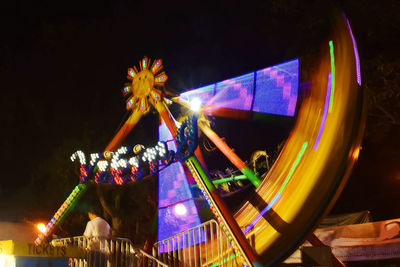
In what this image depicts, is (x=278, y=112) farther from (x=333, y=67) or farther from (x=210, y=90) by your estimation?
(x=333, y=67)

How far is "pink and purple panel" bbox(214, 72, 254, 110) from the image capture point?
12.3 m

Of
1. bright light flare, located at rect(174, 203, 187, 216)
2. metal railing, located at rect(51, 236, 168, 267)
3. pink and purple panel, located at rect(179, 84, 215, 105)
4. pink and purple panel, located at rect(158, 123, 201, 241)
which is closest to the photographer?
metal railing, located at rect(51, 236, 168, 267)

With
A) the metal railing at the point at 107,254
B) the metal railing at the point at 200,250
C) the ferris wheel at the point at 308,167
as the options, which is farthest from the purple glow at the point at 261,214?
the metal railing at the point at 107,254

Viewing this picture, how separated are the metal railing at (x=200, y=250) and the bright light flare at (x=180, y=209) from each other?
5.16 ft

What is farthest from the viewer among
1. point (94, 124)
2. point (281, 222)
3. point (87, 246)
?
point (94, 124)

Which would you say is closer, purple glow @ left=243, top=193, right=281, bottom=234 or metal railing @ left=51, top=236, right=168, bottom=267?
purple glow @ left=243, top=193, right=281, bottom=234

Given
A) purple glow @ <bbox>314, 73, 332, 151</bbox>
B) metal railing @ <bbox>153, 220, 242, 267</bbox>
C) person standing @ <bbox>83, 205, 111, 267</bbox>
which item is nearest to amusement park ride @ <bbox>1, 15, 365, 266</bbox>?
purple glow @ <bbox>314, 73, 332, 151</bbox>

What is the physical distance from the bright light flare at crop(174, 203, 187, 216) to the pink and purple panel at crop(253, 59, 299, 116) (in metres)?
3.75

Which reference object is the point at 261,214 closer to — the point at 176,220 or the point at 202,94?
the point at 176,220

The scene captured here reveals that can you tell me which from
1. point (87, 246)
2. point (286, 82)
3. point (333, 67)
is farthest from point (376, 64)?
point (87, 246)

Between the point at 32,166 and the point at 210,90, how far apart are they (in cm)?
1215

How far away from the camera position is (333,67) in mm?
8211

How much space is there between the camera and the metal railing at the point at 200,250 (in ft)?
27.9

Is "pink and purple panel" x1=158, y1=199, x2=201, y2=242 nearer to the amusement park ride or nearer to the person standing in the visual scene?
the amusement park ride
